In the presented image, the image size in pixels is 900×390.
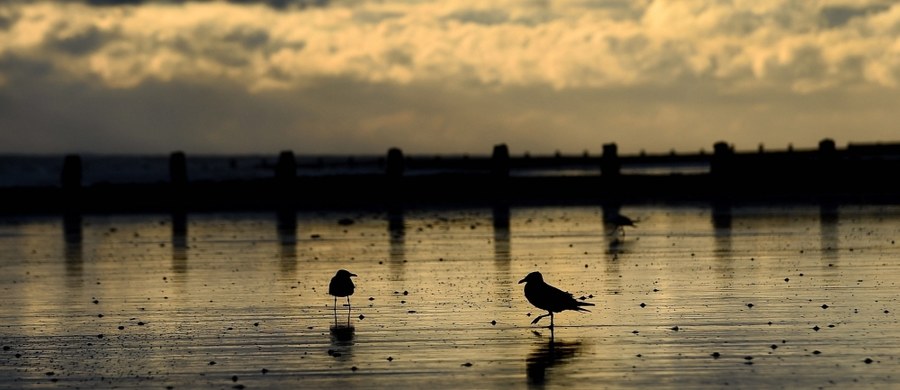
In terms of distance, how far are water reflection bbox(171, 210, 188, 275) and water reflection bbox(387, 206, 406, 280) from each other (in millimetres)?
3087

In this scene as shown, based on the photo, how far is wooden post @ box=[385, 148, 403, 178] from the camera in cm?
3938

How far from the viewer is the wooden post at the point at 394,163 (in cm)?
3938

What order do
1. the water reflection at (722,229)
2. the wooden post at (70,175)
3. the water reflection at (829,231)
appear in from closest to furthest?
the water reflection at (829,231) → the water reflection at (722,229) → the wooden post at (70,175)

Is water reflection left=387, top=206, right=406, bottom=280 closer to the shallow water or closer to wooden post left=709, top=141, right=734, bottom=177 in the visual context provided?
the shallow water

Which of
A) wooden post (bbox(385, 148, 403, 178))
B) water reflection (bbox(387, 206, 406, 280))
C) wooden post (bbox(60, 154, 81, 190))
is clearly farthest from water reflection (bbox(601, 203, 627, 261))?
wooden post (bbox(60, 154, 81, 190))

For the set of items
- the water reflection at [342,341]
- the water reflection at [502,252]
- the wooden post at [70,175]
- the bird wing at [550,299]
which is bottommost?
the water reflection at [342,341]

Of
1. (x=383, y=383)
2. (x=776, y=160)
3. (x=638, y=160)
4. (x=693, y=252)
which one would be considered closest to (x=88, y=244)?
(x=693, y=252)

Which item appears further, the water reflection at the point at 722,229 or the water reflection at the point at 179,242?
the water reflection at the point at 722,229

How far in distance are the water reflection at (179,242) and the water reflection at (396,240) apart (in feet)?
10.1

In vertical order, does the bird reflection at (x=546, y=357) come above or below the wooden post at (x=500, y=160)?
below

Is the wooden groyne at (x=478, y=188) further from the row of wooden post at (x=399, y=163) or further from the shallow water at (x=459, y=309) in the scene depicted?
the shallow water at (x=459, y=309)

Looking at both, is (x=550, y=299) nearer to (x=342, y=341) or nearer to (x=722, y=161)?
(x=342, y=341)

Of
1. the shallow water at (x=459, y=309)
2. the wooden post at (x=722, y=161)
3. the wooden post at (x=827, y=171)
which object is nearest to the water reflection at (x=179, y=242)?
the shallow water at (x=459, y=309)

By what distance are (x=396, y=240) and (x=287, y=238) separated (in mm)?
2317
